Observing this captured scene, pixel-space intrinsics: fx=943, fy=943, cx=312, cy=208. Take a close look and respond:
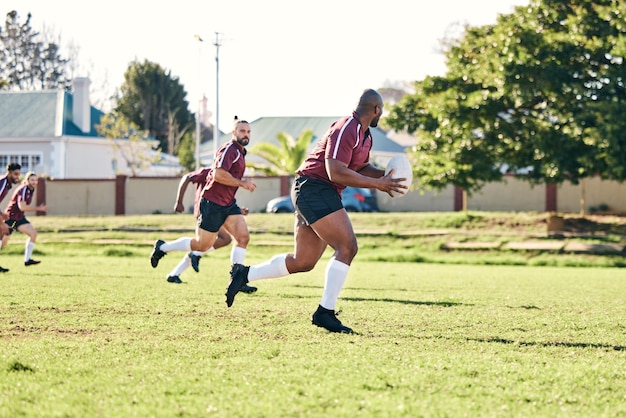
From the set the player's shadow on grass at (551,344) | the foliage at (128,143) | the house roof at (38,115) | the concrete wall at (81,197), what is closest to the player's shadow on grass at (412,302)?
the player's shadow on grass at (551,344)

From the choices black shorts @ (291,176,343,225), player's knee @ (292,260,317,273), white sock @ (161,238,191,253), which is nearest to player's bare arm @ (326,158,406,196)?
black shorts @ (291,176,343,225)

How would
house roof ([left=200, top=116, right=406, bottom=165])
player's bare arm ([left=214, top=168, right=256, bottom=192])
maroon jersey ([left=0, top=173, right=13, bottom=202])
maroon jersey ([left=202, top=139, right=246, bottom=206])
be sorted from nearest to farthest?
player's bare arm ([left=214, top=168, right=256, bottom=192]) < maroon jersey ([left=202, top=139, right=246, bottom=206]) < maroon jersey ([left=0, top=173, right=13, bottom=202]) < house roof ([left=200, top=116, right=406, bottom=165])

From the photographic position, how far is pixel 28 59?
77062 millimetres

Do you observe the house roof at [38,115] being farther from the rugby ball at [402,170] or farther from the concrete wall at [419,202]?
the rugby ball at [402,170]

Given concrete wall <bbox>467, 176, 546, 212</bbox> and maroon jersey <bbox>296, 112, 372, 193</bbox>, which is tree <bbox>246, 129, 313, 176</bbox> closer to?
concrete wall <bbox>467, 176, 546, 212</bbox>

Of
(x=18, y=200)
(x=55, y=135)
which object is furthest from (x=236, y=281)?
(x=55, y=135)

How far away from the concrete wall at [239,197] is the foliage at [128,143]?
11029 millimetres

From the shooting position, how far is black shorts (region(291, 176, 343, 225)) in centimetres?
785

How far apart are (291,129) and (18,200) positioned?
171 ft

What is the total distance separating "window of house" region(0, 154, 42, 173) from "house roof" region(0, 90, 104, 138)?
1.21m

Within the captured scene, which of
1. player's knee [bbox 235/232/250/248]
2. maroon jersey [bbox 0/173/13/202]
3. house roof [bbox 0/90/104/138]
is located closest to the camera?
player's knee [bbox 235/232/250/248]

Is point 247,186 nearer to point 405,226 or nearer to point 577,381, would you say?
point 577,381

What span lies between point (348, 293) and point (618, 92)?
49.7 ft

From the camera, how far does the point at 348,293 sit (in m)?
11.7
